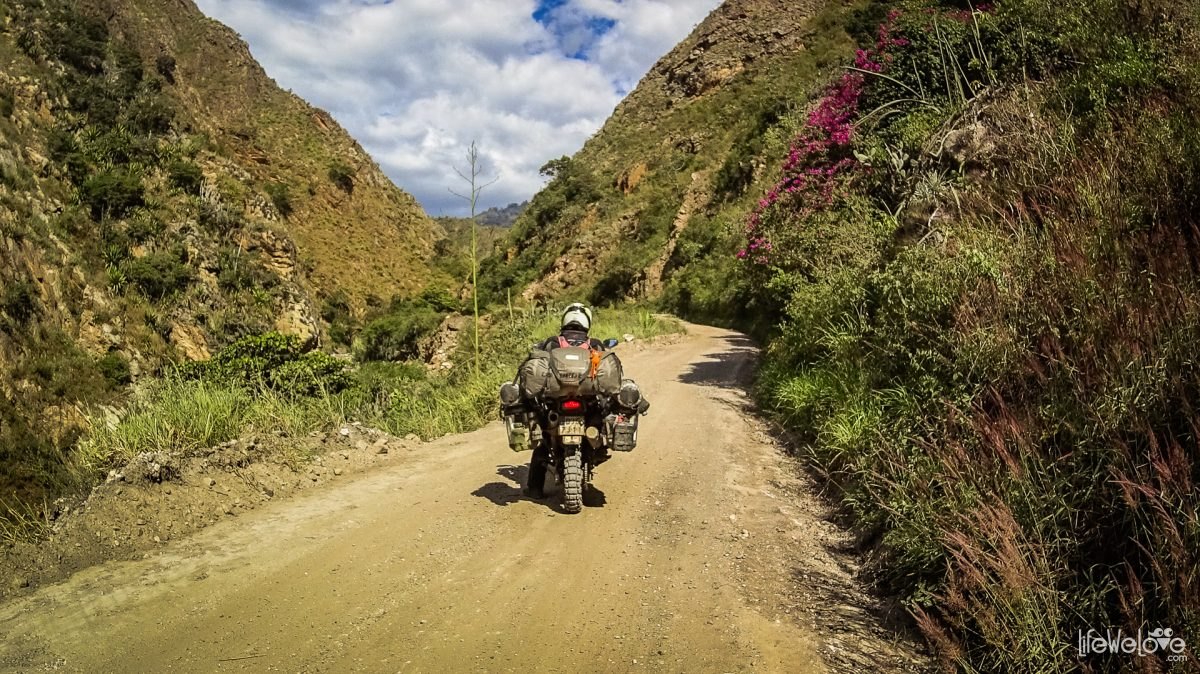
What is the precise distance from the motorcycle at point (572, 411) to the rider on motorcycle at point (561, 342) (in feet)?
0.70

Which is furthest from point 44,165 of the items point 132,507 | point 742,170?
point 132,507

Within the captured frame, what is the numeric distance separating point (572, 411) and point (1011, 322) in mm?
3270

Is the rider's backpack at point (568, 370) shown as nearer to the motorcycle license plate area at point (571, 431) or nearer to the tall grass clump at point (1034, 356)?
the motorcycle license plate area at point (571, 431)

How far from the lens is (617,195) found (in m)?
45.3

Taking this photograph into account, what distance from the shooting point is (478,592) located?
4121mm

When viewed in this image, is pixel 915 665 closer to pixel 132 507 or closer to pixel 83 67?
pixel 132 507

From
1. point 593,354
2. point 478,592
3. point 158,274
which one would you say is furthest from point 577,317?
point 158,274

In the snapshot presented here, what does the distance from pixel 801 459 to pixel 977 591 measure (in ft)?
15.1

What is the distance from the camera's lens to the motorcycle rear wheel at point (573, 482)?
5.68 m

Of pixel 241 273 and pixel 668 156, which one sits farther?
pixel 668 156

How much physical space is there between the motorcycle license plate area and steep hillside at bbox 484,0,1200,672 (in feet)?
7.31

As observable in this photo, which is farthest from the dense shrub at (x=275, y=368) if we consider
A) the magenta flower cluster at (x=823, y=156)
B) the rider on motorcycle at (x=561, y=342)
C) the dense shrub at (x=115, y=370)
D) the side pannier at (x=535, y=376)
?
the dense shrub at (x=115, y=370)

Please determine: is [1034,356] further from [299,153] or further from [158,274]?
[299,153]

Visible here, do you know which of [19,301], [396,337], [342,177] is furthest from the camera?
[342,177]
